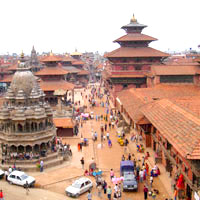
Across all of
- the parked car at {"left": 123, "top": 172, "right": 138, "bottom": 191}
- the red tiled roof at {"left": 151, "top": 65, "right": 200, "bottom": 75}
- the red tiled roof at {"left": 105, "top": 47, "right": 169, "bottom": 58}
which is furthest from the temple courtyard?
the red tiled roof at {"left": 105, "top": 47, "right": 169, "bottom": 58}

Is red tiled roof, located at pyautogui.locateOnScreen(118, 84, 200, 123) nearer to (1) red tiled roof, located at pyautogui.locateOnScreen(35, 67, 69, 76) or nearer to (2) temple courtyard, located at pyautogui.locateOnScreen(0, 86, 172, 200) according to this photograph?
(2) temple courtyard, located at pyautogui.locateOnScreen(0, 86, 172, 200)

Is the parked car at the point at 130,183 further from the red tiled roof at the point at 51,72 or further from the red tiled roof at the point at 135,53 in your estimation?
the red tiled roof at the point at 135,53

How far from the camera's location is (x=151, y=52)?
50.5m

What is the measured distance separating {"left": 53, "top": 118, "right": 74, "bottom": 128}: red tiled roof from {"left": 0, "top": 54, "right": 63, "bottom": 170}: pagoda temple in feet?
25.2

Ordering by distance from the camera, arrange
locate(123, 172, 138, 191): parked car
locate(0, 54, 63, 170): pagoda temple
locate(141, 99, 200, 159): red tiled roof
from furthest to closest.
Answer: locate(0, 54, 63, 170): pagoda temple
locate(123, 172, 138, 191): parked car
locate(141, 99, 200, 159): red tiled roof

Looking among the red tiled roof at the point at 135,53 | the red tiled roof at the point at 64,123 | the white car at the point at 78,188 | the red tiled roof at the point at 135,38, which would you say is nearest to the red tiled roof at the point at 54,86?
the red tiled roof at the point at 64,123

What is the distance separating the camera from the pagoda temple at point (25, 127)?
2375 centimetres

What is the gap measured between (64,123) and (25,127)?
32.3 feet

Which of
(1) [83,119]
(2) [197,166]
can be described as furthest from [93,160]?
(1) [83,119]

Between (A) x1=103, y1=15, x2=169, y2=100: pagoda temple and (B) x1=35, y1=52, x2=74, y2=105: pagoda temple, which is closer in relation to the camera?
(B) x1=35, y1=52, x2=74, y2=105: pagoda temple

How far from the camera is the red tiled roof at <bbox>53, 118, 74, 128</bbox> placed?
33050 mm

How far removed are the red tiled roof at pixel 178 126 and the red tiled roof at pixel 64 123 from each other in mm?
10590

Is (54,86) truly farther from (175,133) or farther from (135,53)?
(175,133)

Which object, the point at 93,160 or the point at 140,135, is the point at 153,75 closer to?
the point at 140,135
